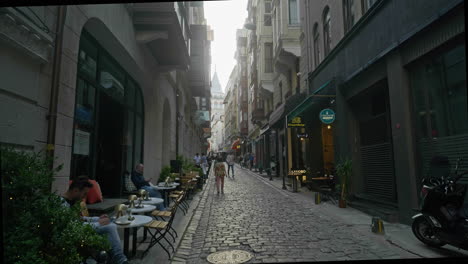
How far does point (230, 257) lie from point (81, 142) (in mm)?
4653

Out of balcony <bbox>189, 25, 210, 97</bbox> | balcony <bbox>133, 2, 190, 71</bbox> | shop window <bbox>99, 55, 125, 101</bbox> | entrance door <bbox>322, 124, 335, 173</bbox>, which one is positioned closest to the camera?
shop window <bbox>99, 55, 125, 101</bbox>

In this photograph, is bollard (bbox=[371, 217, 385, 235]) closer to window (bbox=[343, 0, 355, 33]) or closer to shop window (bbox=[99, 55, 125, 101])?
window (bbox=[343, 0, 355, 33])

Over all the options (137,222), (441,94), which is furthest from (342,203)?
(137,222)

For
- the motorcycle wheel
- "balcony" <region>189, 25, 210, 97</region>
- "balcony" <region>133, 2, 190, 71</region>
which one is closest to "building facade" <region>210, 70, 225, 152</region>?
"balcony" <region>189, 25, 210, 97</region>

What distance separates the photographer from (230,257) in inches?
193

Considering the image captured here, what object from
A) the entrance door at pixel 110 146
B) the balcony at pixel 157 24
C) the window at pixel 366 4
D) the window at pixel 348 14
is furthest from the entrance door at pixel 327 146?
the entrance door at pixel 110 146

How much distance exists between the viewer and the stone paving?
16.3ft

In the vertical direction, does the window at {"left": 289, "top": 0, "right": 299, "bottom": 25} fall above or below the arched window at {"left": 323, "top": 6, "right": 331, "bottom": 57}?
above

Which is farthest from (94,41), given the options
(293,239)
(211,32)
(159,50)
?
(211,32)

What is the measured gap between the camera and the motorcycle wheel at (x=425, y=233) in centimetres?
511

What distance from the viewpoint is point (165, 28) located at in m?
9.50

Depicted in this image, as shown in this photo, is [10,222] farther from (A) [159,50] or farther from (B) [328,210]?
(A) [159,50]

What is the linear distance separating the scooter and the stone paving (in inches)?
22.3

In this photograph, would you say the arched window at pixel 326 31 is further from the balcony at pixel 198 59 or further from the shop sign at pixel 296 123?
the balcony at pixel 198 59
